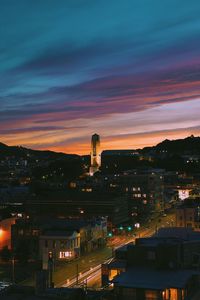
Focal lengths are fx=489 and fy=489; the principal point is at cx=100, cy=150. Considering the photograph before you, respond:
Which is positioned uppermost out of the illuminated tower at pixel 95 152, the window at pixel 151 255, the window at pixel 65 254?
the illuminated tower at pixel 95 152

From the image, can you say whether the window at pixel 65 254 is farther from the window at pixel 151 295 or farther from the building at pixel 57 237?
the window at pixel 151 295

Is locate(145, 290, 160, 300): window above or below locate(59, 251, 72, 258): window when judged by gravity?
above

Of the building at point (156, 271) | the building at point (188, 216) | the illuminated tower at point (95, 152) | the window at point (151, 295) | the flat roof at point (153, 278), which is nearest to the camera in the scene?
the window at point (151, 295)

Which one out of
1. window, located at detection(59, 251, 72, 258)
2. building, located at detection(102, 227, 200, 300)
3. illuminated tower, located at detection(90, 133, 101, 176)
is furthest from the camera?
illuminated tower, located at detection(90, 133, 101, 176)

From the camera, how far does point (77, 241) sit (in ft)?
87.7

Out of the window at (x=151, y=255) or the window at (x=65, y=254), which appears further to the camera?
the window at (x=65, y=254)

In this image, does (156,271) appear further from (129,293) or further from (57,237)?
(57,237)

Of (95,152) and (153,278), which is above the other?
(95,152)

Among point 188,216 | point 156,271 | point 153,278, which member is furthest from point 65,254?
point 153,278

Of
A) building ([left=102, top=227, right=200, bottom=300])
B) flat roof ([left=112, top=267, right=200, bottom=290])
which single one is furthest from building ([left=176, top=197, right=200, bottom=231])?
flat roof ([left=112, top=267, right=200, bottom=290])

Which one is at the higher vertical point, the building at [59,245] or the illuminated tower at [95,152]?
the illuminated tower at [95,152]

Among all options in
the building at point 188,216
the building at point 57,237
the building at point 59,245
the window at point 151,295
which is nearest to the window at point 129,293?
the window at point 151,295

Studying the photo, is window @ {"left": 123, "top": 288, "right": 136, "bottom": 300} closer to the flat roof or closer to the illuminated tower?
the flat roof

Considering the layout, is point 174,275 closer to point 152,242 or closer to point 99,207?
point 152,242
